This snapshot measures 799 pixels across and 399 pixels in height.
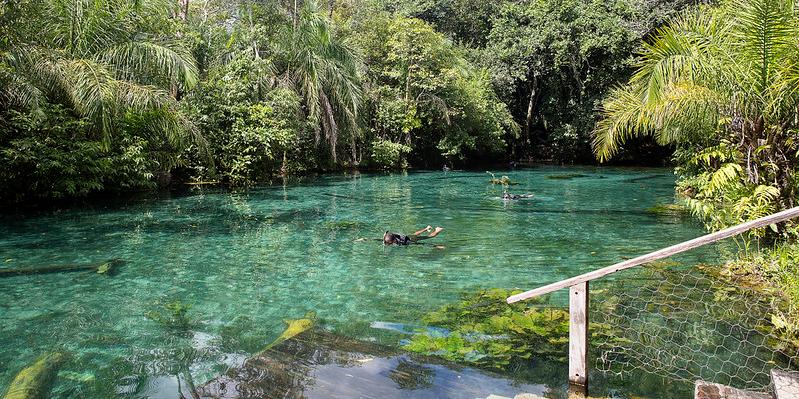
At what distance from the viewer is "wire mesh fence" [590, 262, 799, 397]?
14.1ft

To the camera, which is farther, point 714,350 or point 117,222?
point 117,222

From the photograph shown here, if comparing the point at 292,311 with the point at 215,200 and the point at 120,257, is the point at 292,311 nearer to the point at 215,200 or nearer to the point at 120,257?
the point at 120,257

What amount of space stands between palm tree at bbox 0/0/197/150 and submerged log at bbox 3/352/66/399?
735 centimetres

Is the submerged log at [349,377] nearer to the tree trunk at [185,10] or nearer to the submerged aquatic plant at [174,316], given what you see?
the submerged aquatic plant at [174,316]

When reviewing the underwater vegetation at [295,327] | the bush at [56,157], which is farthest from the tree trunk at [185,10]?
the underwater vegetation at [295,327]

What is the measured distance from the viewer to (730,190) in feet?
22.7

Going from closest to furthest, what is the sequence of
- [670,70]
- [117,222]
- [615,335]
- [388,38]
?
[615,335]
[670,70]
[117,222]
[388,38]

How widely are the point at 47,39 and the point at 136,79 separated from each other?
6.48 feet

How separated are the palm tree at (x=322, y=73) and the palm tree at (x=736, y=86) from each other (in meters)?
15.4

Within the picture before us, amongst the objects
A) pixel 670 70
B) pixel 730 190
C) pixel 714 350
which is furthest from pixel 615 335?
pixel 670 70

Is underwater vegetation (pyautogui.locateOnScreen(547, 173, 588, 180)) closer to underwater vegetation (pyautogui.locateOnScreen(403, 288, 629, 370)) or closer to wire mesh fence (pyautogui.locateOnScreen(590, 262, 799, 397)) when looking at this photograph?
wire mesh fence (pyautogui.locateOnScreen(590, 262, 799, 397))

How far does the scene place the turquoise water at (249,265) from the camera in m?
4.93

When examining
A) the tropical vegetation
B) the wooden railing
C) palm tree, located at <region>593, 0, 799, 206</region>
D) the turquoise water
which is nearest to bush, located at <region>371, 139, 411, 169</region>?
the turquoise water

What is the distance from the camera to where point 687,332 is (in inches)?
202
